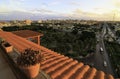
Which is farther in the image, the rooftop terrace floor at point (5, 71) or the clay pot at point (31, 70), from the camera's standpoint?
the rooftop terrace floor at point (5, 71)

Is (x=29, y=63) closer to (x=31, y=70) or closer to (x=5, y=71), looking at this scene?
(x=31, y=70)

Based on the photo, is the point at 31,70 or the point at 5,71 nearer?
the point at 31,70

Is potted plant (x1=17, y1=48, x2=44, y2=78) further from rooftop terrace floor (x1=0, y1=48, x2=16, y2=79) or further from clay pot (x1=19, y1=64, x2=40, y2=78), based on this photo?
rooftop terrace floor (x1=0, y1=48, x2=16, y2=79)

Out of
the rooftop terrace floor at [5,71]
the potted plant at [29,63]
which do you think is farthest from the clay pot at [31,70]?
the rooftop terrace floor at [5,71]

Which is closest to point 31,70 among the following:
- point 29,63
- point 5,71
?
point 29,63

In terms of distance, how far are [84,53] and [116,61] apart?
722 cm

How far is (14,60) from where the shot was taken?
3896mm

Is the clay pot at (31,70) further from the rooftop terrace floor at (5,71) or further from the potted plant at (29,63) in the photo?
the rooftop terrace floor at (5,71)

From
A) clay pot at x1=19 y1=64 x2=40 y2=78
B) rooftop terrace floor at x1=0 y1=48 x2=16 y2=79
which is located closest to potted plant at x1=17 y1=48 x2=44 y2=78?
clay pot at x1=19 y1=64 x2=40 y2=78

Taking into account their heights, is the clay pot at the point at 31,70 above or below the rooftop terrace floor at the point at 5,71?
above

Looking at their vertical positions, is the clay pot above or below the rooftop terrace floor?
above

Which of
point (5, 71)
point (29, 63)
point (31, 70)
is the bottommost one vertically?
point (5, 71)

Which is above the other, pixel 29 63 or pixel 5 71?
pixel 29 63

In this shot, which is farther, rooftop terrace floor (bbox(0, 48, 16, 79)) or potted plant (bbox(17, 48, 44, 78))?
rooftop terrace floor (bbox(0, 48, 16, 79))
